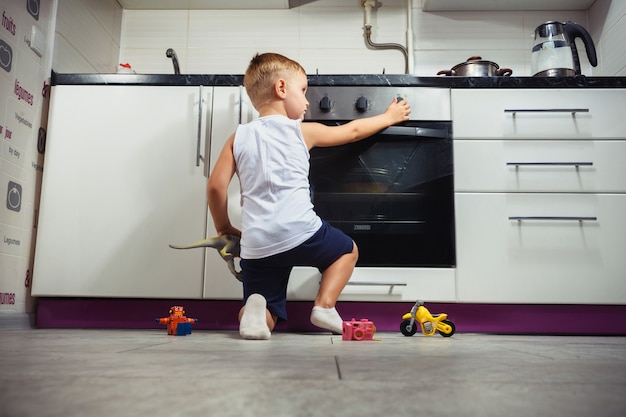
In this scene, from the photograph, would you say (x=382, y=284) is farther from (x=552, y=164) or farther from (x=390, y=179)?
(x=552, y=164)

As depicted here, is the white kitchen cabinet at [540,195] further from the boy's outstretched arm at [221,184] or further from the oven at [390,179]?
the boy's outstretched arm at [221,184]

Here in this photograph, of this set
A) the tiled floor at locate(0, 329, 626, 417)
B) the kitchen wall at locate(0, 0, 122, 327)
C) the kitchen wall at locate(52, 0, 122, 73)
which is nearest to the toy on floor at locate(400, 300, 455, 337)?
the tiled floor at locate(0, 329, 626, 417)

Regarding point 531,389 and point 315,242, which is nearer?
point 531,389

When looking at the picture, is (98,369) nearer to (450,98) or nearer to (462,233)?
(462,233)

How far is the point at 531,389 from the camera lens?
0.53 m

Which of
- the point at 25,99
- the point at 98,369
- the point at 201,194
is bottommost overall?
the point at 98,369

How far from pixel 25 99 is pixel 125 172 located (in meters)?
0.41

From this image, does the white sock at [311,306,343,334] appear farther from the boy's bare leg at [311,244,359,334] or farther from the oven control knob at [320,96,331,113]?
the oven control knob at [320,96,331,113]

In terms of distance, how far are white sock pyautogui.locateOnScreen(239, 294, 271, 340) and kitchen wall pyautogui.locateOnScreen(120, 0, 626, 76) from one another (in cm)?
→ 150

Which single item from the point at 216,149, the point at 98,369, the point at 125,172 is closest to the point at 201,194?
the point at 216,149

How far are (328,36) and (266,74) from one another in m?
1.09

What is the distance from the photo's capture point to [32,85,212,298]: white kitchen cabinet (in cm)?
185

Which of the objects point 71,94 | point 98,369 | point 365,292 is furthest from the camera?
point 71,94

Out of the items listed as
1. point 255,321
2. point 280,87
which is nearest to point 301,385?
point 255,321
